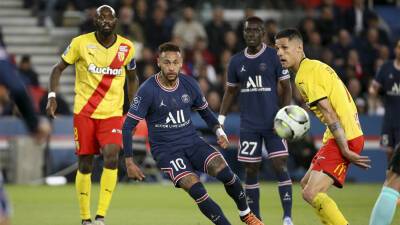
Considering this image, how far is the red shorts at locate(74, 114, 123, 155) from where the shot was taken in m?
12.2

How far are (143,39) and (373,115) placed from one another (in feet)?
17.4

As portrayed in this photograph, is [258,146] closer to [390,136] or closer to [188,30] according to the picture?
[390,136]

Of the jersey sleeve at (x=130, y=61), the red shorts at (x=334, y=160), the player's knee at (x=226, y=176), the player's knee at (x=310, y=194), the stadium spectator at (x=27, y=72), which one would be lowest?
the stadium spectator at (x=27, y=72)

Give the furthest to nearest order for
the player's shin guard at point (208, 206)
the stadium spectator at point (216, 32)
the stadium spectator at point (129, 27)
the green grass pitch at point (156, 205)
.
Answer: the stadium spectator at point (216, 32)
the stadium spectator at point (129, 27)
the green grass pitch at point (156, 205)
the player's shin guard at point (208, 206)

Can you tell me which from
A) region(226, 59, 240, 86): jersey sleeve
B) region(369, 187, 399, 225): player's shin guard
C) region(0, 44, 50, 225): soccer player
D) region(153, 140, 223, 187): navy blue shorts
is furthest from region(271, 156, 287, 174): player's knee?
region(0, 44, 50, 225): soccer player

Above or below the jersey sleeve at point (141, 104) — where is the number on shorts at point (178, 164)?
below

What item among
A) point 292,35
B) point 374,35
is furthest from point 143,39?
point 292,35

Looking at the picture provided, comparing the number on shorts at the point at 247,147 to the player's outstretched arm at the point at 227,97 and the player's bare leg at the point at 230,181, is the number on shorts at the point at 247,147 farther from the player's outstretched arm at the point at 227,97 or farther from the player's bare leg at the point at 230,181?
the player's bare leg at the point at 230,181

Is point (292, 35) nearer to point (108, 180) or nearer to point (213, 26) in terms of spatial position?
point (108, 180)

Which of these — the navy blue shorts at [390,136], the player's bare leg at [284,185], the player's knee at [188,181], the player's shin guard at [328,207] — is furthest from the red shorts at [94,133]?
the navy blue shorts at [390,136]

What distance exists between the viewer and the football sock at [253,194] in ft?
40.6

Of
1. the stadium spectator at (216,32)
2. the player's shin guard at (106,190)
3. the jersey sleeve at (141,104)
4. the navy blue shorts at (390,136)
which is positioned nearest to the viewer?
the jersey sleeve at (141,104)

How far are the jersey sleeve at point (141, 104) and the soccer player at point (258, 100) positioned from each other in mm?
1937

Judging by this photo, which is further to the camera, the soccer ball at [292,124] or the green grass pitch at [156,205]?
the green grass pitch at [156,205]
